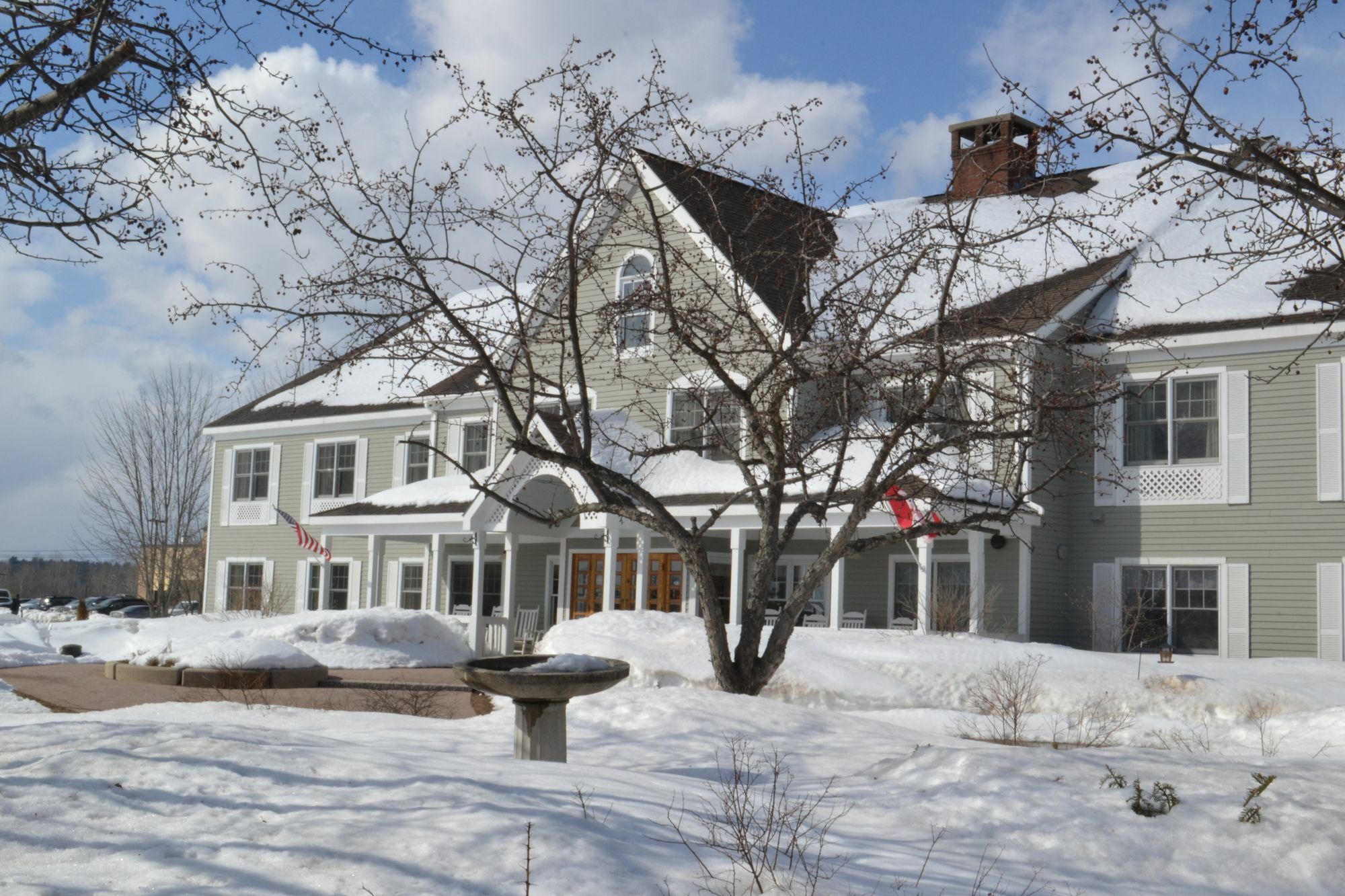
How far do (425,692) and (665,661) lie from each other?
10.3 ft

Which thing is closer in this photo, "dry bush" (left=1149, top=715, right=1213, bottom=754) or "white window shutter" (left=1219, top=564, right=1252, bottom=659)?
"dry bush" (left=1149, top=715, right=1213, bottom=754)

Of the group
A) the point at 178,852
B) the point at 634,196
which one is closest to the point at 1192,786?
the point at 178,852

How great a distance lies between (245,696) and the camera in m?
13.1

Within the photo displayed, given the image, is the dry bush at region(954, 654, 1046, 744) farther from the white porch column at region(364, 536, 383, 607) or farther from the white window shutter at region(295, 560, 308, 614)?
the white window shutter at region(295, 560, 308, 614)

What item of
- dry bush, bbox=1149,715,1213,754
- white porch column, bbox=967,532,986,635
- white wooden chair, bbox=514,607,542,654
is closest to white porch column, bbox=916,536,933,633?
white porch column, bbox=967,532,986,635

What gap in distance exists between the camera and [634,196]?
76.9 feet

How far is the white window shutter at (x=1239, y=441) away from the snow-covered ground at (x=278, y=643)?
12.1 m

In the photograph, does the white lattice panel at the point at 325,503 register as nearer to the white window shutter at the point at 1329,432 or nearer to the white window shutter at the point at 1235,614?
the white window shutter at the point at 1235,614

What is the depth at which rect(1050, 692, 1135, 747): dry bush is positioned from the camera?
12297 mm

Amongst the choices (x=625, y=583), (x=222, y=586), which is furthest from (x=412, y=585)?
(x=625, y=583)

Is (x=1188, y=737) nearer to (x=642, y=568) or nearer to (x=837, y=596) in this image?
(x=837, y=596)

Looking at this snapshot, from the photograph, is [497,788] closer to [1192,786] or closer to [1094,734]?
[1192,786]

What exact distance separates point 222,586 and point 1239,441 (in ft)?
79.7

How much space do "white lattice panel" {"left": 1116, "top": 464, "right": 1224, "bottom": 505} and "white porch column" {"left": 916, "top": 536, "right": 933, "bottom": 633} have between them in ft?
11.1
